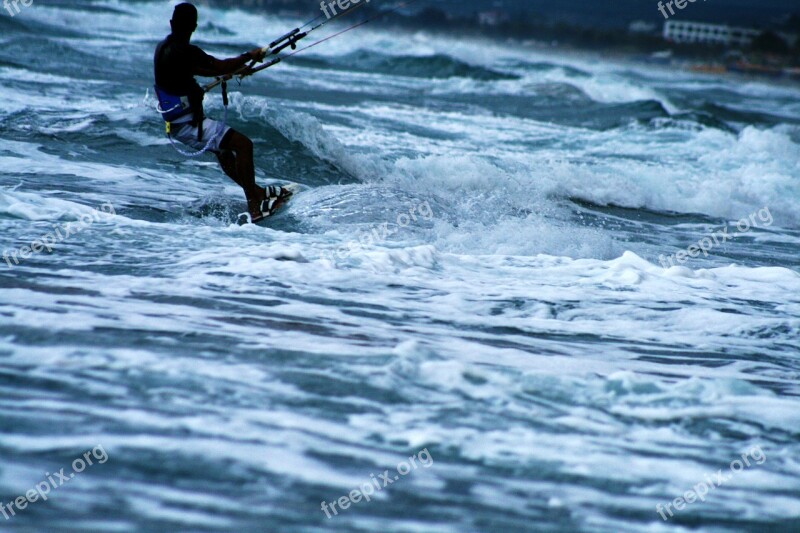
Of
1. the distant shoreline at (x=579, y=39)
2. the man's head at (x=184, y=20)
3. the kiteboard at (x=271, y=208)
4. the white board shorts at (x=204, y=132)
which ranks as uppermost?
the distant shoreline at (x=579, y=39)

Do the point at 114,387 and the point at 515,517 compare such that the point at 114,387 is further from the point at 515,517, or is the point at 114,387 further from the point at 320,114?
the point at 320,114

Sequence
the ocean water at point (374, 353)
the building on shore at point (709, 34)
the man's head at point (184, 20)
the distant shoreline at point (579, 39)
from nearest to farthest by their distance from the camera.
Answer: the ocean water at point (374, 353), the man's head at point (184, 20), the distant shoreline at point (579, 39), the building on shore at point (709, 34)

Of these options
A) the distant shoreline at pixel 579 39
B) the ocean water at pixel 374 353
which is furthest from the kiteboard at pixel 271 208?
the distant shoreline at pixel 579 39

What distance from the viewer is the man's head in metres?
6.50

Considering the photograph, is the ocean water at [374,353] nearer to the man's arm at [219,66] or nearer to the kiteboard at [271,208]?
the kiteboard at [271,208]

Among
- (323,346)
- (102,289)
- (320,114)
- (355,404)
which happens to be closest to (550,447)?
(355,404)

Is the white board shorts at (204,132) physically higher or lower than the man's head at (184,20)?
lower

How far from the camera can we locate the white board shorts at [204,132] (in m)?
7.05

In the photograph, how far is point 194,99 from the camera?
6938 mm

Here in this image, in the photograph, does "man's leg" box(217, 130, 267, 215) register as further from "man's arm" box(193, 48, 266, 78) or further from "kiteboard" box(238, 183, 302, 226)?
"man's arm" box(193, 48, 266, 78)

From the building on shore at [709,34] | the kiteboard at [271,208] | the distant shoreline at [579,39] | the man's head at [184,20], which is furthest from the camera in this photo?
the building on shore at [709,34]

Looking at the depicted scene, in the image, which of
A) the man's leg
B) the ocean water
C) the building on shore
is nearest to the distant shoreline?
the building on shore

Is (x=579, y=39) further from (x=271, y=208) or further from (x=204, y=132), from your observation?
(x=204, y=132)

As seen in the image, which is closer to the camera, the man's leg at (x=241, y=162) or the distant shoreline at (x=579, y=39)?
the man's leg at (x=241, y=162)
